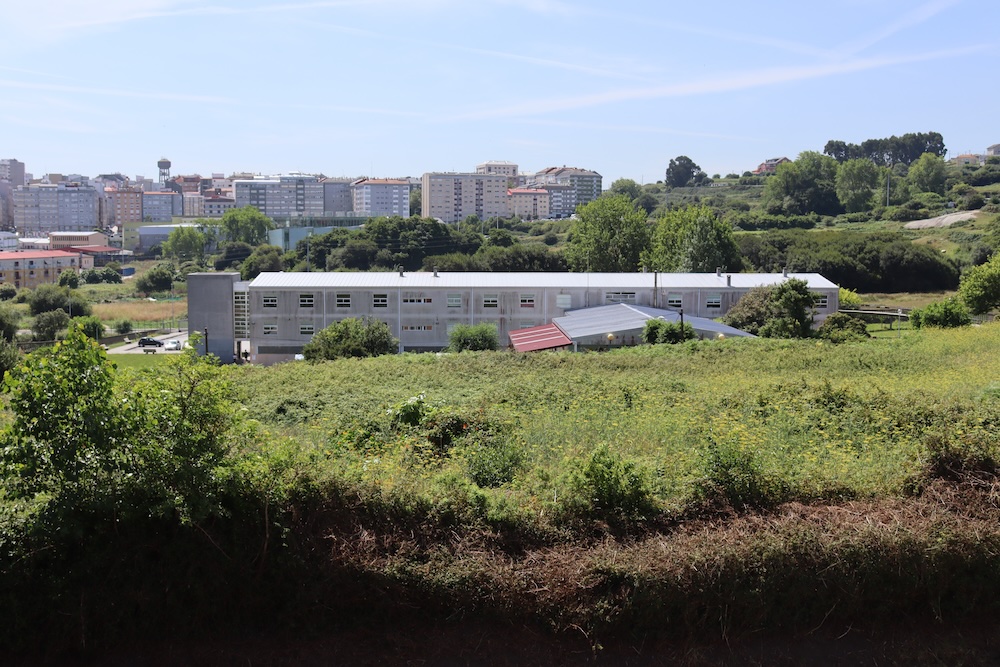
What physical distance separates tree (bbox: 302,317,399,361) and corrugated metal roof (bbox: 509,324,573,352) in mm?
4136

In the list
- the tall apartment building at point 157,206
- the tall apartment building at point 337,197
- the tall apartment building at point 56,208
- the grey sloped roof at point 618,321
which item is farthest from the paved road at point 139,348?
the tall apartment building at point 157,206

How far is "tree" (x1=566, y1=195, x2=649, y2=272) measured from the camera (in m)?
58.3

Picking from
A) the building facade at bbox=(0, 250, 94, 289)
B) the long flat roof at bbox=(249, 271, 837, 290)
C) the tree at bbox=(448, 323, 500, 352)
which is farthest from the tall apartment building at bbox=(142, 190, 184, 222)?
the tree at bbox=(448, 323, 500, 352)

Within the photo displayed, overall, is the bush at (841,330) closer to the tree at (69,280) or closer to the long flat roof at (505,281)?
the long flat roof at (505,281)

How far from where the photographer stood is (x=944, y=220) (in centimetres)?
7481

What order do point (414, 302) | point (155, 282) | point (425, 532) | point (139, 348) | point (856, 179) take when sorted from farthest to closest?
point (856, 179), point (155, 282), point (139, 348), point (414, 302), point (425, 532)

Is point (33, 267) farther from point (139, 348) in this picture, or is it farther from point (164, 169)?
point (164, 169)

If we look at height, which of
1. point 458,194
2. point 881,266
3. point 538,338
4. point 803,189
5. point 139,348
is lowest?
point 139,348

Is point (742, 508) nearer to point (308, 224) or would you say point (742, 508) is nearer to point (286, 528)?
point (286, 528)

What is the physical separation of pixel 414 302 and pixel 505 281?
3.44m

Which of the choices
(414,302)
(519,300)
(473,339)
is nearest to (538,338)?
(473,339)

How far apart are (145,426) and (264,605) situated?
1.56m

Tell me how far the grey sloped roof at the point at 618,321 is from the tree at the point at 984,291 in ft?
33.3

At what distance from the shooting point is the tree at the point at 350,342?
2395cm
